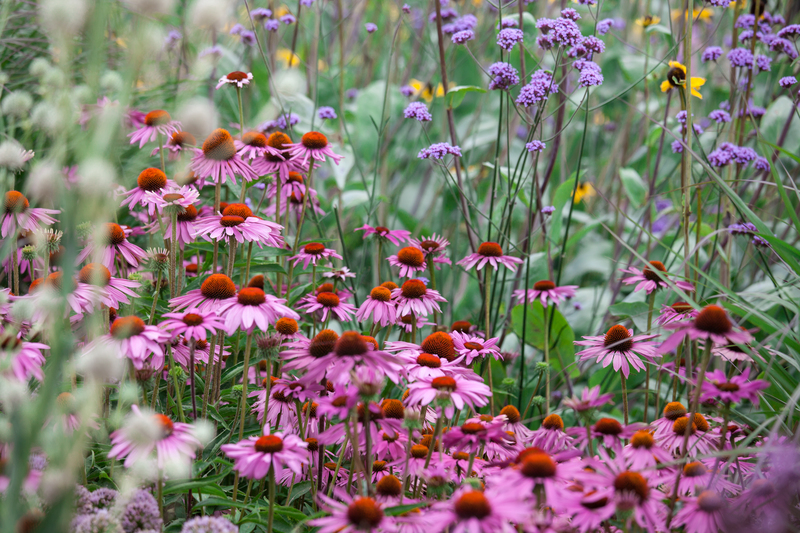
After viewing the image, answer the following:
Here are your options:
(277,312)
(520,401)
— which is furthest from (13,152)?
(520,401)

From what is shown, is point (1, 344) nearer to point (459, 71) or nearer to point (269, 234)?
point (269, 234)

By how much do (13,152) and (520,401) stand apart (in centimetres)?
117

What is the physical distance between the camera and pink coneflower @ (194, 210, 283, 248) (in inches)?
39.2

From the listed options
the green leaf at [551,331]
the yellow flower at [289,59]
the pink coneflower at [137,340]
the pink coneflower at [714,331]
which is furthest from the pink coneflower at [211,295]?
the yellow flower at [289,59]

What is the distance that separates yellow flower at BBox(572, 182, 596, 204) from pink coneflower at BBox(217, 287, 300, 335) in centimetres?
185

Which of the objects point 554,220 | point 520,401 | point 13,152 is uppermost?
point 13,152

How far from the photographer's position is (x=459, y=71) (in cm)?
299

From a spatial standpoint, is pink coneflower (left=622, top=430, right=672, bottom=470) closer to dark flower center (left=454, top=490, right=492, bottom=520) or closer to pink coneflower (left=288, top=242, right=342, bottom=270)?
dark flower center (left=454, top=490, right=492, bottom=520)

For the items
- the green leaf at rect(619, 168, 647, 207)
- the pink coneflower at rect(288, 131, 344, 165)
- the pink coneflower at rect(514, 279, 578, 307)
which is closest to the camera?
the pink coneflower at rect(288, 131, 344, 165)

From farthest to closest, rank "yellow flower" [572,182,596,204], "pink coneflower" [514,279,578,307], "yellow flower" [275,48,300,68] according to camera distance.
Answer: "yellow flower" [572,182,596,204] → "yellow flower" [275,48,300,68] → "pink coneflower" [514,279,578,307]

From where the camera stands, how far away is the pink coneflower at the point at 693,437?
0.91 meters

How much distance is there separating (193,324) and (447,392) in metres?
0.34

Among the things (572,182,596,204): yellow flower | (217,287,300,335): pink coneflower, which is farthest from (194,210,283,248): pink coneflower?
(572,182,596,204): yellow flower

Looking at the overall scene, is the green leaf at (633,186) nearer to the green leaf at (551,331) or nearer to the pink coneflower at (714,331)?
the green leaf at (551,331)
